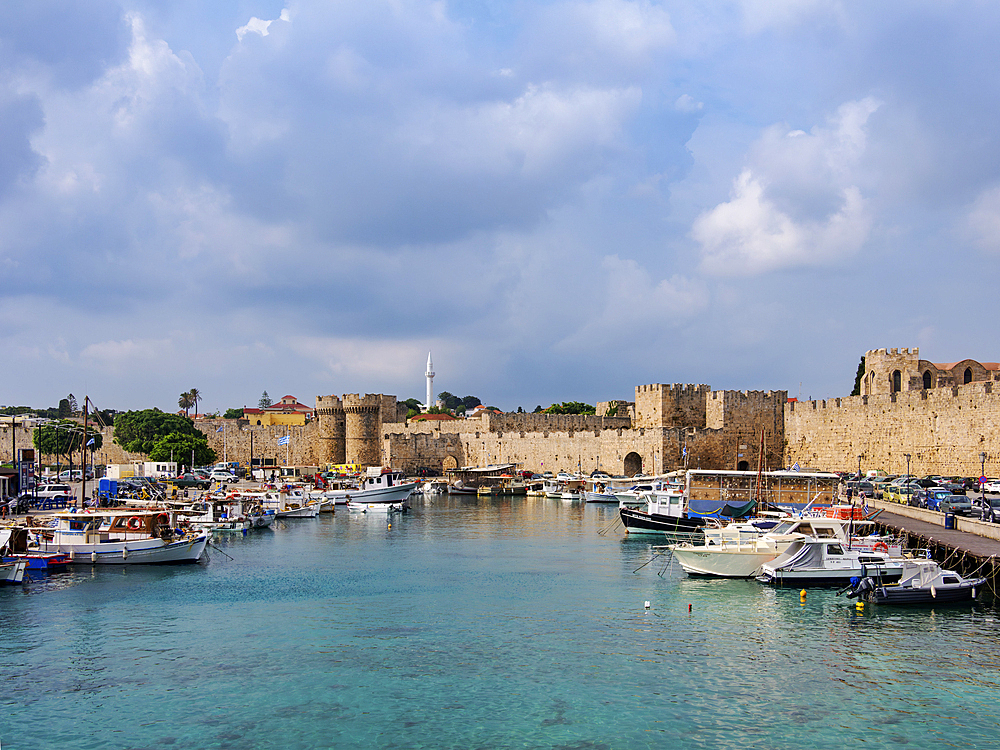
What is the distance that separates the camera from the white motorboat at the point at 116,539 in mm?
21422

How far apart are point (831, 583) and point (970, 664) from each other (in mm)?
5369

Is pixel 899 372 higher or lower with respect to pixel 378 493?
higher

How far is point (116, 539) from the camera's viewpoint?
2189 cm

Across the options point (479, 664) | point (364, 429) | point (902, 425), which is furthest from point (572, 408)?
point (479, 664)

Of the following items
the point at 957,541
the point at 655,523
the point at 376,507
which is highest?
the point at 957,541

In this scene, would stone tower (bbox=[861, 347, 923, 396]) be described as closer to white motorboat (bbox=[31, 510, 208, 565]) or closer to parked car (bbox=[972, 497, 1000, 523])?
parked car (bbox=[972, 497, 1000, 523])

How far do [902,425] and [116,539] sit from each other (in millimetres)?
28677

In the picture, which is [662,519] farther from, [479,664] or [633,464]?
[633,464]

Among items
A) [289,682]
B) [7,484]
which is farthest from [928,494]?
[7,484]

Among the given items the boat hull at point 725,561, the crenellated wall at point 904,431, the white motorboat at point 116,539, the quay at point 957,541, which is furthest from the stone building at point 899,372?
the white motorboat at point 116,539

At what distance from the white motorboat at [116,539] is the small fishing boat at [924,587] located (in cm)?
1542

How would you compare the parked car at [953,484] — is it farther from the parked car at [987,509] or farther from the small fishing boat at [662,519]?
the small fishing boat at [662,519]

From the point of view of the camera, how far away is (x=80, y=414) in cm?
9944

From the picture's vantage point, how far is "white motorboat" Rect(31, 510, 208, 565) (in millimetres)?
21422
